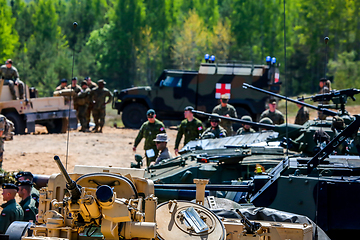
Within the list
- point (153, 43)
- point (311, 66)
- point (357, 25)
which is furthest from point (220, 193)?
point (153, 43)

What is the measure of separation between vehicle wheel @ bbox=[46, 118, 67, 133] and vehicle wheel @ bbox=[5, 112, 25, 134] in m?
1.24

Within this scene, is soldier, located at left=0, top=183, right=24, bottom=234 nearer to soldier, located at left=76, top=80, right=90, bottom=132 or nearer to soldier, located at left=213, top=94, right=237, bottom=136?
soldier, located at left=213, top=94, right=237, bottom=136

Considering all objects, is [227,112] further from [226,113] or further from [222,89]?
[222,89]

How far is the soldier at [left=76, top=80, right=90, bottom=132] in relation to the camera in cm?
1761

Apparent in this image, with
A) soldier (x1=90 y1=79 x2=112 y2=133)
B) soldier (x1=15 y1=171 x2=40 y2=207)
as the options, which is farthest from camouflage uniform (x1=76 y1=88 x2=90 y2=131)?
soldier (x1=15 y1=171 x2=40 y2=207)

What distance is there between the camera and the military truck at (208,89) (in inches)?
705

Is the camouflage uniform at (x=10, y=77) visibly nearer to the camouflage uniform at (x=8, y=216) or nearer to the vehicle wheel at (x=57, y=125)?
the vehicle wheel at (x=57, y=125)

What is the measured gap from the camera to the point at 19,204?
6.28 meters

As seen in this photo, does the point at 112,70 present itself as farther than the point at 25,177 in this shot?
Yes

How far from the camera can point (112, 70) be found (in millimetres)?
43500

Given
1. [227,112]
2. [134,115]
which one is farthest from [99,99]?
[227,112]

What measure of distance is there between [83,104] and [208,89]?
405 centimetres

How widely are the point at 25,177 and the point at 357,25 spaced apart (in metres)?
30.6

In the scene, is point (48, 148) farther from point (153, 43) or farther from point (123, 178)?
point (153, 43)
